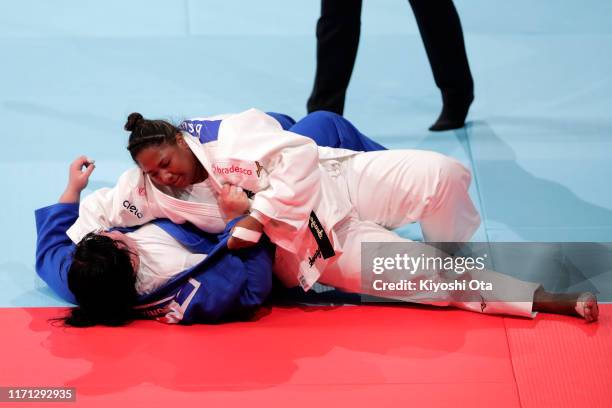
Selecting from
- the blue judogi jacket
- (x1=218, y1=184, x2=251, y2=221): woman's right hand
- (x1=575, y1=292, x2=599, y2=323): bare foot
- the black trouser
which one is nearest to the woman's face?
(x1=218, y1=184, x2=251, y2=221): woman's right hand

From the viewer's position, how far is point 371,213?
11.9 feet

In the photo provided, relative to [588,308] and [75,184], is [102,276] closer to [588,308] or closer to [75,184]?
[75,184]

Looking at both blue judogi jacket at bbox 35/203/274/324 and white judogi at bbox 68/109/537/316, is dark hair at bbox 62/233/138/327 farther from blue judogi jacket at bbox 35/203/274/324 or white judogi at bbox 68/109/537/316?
white judogi at bbox 68/109/537/316

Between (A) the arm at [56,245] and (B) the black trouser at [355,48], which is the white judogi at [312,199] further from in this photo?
(B) the black trouser at [355,48]

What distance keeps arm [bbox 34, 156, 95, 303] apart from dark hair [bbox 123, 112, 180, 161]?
1.65 feet

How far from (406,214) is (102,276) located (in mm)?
1205

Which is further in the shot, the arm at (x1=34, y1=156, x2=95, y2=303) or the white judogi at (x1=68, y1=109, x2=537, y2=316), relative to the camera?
the arm at (x1=34, y1=156, x2=95, y2=303)

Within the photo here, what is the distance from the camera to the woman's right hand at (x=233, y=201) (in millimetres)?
3285

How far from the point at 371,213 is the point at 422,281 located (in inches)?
14.7

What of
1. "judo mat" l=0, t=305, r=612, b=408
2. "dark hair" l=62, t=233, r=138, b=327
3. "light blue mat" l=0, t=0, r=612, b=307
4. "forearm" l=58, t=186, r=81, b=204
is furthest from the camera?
"light blue mat" l=0, t=0, r=612, b=307

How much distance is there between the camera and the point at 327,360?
316 centimetres

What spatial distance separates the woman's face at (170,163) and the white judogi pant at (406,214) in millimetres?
457

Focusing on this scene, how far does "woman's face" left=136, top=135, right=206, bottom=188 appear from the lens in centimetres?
319

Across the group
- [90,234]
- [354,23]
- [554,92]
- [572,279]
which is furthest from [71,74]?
[572,279]
